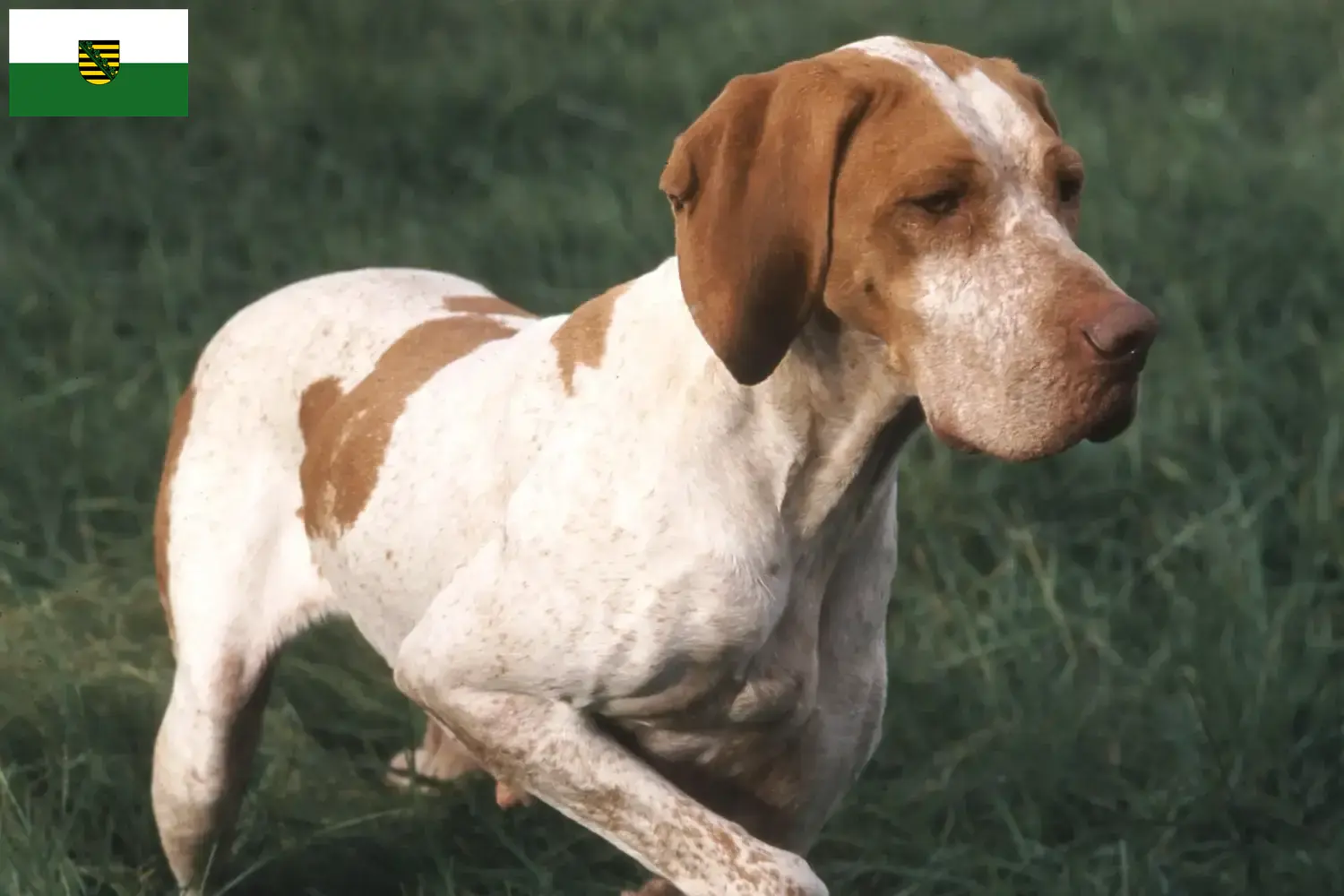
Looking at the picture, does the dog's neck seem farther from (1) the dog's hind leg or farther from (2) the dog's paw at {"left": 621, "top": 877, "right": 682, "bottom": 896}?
(1) the dog's hind leg

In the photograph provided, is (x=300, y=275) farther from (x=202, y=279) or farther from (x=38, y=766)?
(x=38, y=766)

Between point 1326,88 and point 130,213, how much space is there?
4267 millimetres

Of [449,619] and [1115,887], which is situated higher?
[449,619]

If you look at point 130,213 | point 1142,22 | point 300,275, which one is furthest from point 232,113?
point 1142,22

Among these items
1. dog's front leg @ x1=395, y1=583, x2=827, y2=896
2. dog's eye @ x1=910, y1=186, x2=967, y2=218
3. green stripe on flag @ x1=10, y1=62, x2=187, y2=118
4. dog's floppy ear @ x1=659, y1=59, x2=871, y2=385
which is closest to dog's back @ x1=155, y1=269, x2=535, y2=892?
dog's front leg @ x1=395, y1=583, x2=827, y2=896

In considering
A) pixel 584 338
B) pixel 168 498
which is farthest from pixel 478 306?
pixel 584 338

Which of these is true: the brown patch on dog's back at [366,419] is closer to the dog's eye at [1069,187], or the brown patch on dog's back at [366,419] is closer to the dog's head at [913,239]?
the dog's head at [913,239]

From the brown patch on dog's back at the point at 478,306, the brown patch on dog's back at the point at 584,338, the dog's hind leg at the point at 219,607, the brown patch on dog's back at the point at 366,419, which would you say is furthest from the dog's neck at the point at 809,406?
the dog's hind leg at the point at 219,607

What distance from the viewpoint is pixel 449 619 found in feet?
8.83

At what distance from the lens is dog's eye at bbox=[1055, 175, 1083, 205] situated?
242 cm

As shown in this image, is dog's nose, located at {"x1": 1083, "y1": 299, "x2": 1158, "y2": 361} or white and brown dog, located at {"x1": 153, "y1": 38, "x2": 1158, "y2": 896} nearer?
dog's nose, located at {"x1": 1083, "y1": 299, "x2": 1158, "y2": 361}

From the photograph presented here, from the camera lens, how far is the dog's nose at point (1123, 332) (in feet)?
7.28

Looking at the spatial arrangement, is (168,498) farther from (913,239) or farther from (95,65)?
(95,65)

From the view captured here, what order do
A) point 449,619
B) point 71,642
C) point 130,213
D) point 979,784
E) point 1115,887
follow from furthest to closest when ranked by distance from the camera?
point 130,213 → point 71,642 → point 979,784 → point 1115,887 → point 449,619
